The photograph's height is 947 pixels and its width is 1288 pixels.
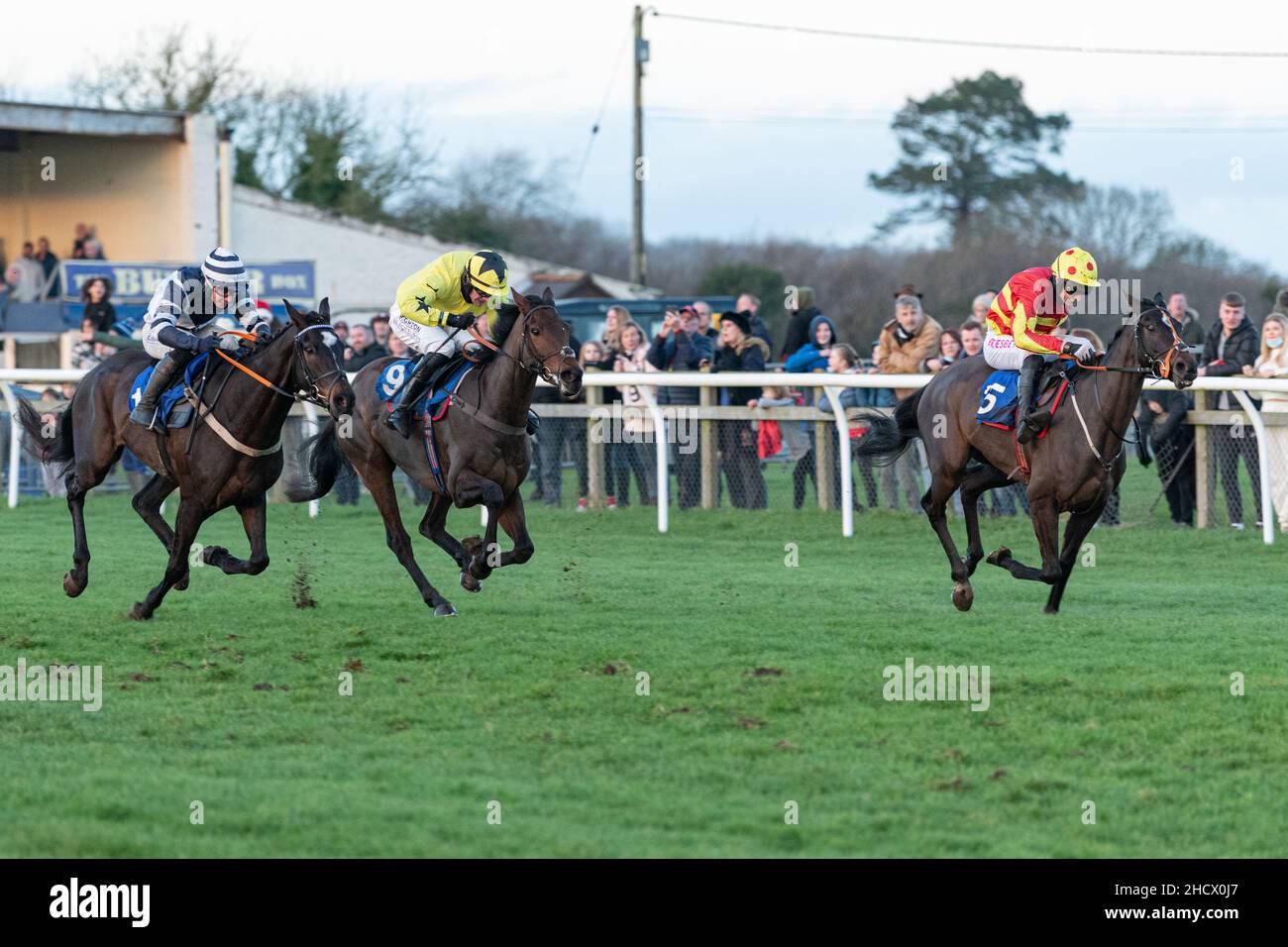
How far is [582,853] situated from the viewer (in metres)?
4.59

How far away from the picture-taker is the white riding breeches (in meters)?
9.09

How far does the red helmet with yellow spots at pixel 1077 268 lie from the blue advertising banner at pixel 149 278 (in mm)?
13970

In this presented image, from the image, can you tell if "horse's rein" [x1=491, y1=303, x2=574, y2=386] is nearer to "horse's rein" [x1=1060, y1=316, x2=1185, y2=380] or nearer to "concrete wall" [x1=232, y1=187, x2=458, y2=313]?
"horse's rein" [x1=1060, y1=316, x2=1185, y2=380]

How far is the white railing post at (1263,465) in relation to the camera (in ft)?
36.8

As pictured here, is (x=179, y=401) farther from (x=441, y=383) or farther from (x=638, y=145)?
(x=638, y=145)

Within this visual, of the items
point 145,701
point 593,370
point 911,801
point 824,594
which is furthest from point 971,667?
point 593,370

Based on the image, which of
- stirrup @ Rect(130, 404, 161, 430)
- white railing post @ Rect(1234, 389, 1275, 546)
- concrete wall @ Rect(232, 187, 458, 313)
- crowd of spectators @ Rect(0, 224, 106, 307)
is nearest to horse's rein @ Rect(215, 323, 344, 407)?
stirrup @ Rect(130, 404, 161, 430)

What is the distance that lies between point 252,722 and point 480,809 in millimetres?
1562

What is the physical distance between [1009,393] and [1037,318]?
40 centimetres

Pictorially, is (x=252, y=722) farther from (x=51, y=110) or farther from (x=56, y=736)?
(x=51, y=110)

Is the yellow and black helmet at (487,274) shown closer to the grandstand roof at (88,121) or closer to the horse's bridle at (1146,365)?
the horse's bridle at (1146,365)

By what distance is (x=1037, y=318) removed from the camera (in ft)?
29.2

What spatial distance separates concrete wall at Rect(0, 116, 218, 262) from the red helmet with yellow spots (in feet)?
59.4
